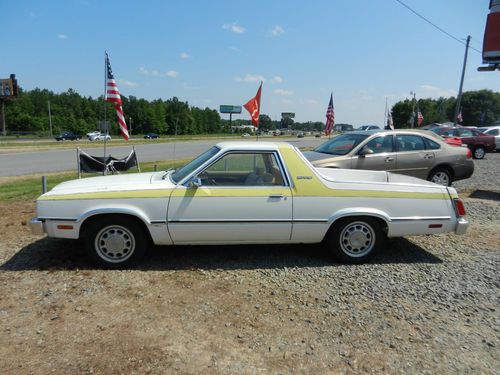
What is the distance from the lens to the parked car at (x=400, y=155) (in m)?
8.77

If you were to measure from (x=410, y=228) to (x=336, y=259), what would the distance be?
3.29 ft

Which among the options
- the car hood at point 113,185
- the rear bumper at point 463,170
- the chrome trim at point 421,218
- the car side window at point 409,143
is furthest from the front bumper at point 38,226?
the rear bumper at point 463,170

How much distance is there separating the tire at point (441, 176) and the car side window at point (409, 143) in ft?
2.32

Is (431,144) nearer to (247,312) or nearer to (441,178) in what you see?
(441,178)

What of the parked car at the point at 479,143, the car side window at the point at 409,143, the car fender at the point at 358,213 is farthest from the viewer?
the parked car at the point at 479,143

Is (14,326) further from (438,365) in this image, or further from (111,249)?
(438,365)

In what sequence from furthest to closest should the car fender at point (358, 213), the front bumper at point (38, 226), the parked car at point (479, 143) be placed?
1. the parked car at point (479, 143)
2. the car fender at point (358, 213)
3. the front bumper at point (38, 226)

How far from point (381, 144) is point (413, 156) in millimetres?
864

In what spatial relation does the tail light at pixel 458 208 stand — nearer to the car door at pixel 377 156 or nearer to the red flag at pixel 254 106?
the car door at pixel 377 156

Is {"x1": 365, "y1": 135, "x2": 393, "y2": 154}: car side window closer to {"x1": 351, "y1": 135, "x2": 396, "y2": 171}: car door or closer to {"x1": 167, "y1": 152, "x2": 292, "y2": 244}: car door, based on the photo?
{"x1": 351, "y1": 135, "x2": 396, "y2": 171}: car door

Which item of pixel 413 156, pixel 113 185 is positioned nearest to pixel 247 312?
pixel 113 185

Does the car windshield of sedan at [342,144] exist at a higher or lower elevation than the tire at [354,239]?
higher

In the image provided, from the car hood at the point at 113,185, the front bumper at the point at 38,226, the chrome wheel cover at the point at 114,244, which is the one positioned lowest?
the chrome wheel cover at the point at 114,244

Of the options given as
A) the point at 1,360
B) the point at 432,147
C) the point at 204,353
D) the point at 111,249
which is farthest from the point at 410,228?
the point at 432,147
